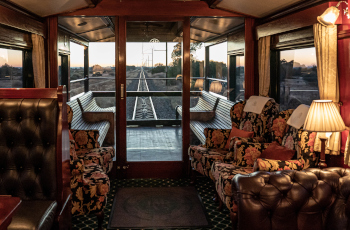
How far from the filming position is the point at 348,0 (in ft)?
11.1

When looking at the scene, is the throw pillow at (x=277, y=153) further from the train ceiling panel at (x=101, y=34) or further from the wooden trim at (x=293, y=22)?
the train ceiling panel at (x=101, y=34)

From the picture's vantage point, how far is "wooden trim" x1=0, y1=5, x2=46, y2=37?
3.97 metres

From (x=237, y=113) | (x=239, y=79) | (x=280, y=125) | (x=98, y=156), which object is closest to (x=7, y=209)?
(x=98, y=156)

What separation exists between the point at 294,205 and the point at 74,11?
4199 mm

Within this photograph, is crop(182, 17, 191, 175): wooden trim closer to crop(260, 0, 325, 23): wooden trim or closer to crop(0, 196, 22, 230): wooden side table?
crop(260, 0, 325, 23): wooden trim

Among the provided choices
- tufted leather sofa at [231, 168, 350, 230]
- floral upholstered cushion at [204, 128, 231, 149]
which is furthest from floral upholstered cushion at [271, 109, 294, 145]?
tufted leather sofa at [231, 168, 350, 230]

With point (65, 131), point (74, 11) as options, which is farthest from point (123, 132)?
point (65, 131)

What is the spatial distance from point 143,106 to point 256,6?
2.04 m

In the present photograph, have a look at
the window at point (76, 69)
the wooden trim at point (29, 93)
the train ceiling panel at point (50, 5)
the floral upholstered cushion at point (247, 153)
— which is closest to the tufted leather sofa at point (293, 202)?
the wooden trim at point (29, 93)

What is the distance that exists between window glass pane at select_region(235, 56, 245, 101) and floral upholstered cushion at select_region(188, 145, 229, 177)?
3.74 ft

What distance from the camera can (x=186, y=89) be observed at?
5566 mm

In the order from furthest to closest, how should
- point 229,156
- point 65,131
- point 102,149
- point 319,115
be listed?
point 102,149, point 229,156, point 319,115, point 65,131

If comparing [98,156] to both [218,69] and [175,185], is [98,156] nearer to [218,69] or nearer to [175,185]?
[175,185]

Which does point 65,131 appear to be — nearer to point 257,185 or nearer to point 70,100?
point 257,185
